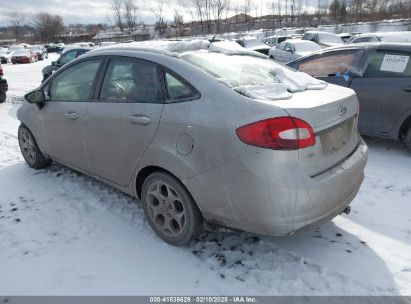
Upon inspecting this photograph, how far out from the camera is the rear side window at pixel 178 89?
9.23 ft

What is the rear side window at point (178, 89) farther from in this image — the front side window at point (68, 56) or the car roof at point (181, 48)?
the front side window at point (68, 56)

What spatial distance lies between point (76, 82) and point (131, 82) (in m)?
1.02

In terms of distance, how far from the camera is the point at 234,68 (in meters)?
3.19

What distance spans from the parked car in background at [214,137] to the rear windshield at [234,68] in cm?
2

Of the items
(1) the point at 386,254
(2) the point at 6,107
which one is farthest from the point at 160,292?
(2) the point at 6,107

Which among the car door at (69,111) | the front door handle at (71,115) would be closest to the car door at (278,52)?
the car door at (69,111)

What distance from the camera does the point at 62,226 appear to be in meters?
3.51

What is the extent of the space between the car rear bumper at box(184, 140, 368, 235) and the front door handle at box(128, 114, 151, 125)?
0.62 meters

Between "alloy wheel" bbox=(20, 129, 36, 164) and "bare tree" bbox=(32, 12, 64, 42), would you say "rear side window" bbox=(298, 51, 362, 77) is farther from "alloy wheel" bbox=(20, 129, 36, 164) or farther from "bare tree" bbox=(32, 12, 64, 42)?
"bare tree" bbox=(32, 12, 64, 42)

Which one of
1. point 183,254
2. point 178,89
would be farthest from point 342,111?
point 183,254

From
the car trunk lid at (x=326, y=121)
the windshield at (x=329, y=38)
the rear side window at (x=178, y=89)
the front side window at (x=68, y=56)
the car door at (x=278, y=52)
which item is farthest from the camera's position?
the windshield at (x=329, y=38)

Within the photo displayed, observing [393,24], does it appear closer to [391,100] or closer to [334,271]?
[391,100]

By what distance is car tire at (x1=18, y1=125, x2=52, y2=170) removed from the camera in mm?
4809

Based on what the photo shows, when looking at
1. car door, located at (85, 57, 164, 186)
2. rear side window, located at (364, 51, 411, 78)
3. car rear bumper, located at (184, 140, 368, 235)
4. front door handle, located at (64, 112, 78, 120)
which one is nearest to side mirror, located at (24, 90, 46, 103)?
front door handle, located at (64, 112, 78, 120)
